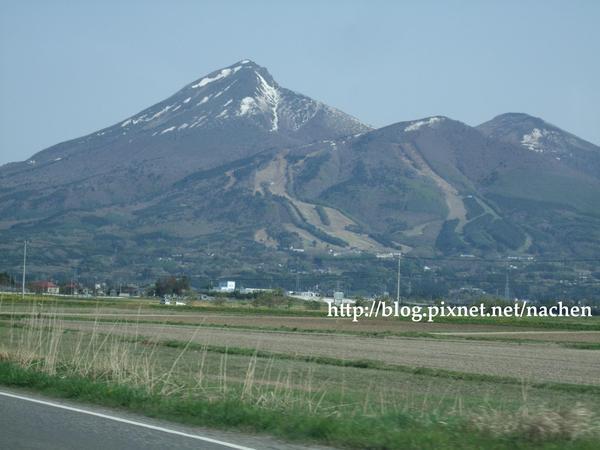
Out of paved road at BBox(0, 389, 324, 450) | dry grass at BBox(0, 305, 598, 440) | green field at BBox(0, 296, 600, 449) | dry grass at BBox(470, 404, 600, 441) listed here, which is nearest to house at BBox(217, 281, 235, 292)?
green field at BBox(0, 296, 600, 449)

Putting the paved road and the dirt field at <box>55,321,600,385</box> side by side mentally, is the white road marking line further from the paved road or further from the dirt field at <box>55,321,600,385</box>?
the dirt field at <box>55,321,600,385</box>

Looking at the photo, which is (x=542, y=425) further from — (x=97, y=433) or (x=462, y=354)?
(x=462, y=354)

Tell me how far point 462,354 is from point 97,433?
27.7 meters

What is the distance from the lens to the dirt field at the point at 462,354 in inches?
1163

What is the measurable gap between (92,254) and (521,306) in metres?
109

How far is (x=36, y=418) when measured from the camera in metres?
13.1

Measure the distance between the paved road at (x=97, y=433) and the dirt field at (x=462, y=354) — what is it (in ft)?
39.5

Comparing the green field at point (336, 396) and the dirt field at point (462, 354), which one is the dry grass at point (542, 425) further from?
the dirt field at point (462, 354)

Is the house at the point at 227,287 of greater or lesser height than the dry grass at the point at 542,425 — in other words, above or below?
above

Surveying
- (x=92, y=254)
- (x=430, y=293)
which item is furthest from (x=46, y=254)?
(x=430, y=293)

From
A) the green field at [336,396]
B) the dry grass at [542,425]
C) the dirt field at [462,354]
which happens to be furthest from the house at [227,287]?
the dry grass at [542,425]

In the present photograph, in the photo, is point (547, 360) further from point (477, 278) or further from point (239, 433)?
point (477, 278)

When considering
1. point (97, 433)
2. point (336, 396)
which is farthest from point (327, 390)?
point (97, 433)

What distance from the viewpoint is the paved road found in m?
11.3
